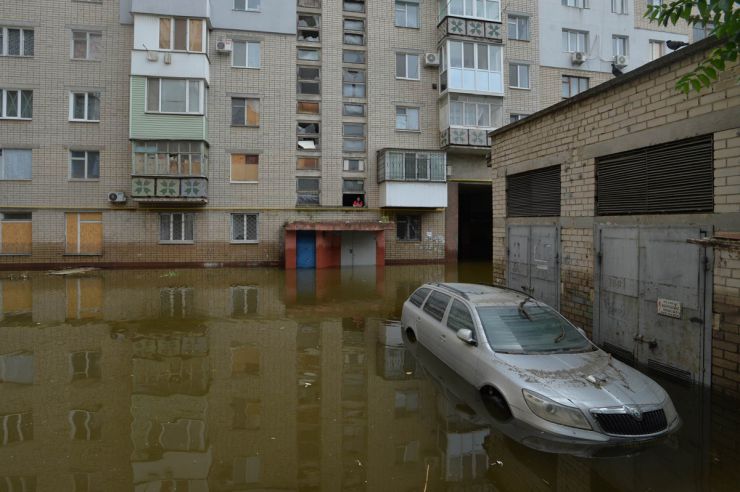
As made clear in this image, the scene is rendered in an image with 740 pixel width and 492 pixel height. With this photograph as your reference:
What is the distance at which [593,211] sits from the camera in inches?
319

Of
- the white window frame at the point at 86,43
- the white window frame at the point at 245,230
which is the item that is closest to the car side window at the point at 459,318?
the white window frame at the point at 245,230

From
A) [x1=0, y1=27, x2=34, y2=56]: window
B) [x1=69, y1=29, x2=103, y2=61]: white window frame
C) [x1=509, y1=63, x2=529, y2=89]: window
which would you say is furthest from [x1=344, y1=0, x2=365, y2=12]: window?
[x1=0, y1=27, x2=34, y2=56]: window

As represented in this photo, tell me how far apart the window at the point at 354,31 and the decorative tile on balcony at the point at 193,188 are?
10270 millimetres

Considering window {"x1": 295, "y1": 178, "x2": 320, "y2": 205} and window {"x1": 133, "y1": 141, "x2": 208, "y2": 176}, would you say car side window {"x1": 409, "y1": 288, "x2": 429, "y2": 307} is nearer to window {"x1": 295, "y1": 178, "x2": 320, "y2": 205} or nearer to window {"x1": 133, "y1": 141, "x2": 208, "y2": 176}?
window {"x1": 295, "y1": 178, "x2": 320, "y2": 205}

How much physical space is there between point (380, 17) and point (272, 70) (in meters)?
6.25

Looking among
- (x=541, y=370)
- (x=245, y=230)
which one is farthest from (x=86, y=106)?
(x=541, y=370)

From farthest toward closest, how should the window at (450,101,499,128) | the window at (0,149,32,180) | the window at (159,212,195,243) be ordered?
1. the window at (450,101,499,128)
2. the window at (159,212,195,243)
3. the window at (0,149,32,180)

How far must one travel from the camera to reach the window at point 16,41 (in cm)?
2106

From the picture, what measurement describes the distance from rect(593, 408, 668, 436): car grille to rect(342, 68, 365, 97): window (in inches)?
852

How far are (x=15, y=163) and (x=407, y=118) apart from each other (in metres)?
18.4

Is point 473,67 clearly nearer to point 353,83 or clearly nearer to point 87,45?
point 353,83

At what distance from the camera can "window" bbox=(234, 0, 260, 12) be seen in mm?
22797

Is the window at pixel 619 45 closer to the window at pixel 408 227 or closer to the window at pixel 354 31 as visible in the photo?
the window at pixel 354 31

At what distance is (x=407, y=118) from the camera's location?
24.1 meters
